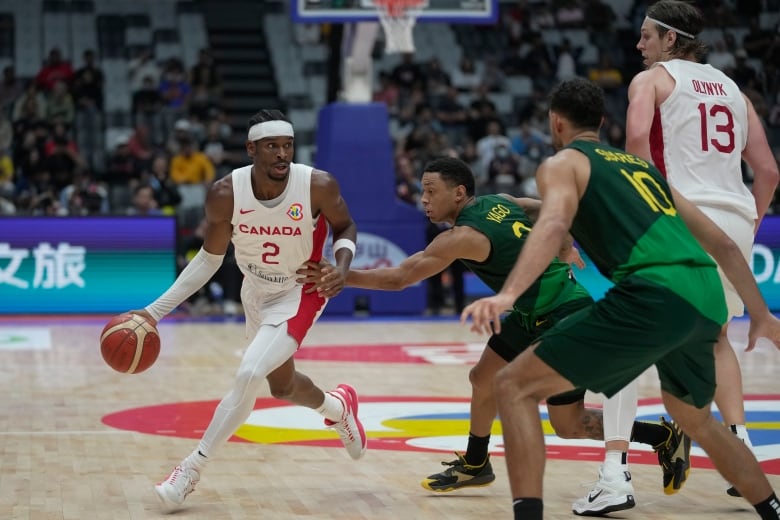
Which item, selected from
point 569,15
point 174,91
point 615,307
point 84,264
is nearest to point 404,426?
point 615,307

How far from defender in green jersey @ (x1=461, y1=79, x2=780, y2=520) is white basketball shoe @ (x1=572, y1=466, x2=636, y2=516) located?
82cm

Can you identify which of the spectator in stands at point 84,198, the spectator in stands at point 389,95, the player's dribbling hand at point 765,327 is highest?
the player's dribbling hand at point 765,327

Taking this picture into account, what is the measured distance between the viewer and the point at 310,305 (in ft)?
20.1

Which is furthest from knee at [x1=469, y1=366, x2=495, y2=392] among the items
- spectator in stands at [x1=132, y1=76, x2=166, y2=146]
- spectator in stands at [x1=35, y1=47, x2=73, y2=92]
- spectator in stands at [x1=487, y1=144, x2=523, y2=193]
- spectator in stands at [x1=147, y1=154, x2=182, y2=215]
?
spectator in stands at [x1=35, y1=47, x2=73, y2=92]

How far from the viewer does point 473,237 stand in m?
5.67

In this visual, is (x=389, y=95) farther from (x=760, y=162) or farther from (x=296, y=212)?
(x=760, y=162)

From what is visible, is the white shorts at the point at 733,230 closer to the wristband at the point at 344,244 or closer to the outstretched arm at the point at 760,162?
the outstretched arm at the point at 760,162

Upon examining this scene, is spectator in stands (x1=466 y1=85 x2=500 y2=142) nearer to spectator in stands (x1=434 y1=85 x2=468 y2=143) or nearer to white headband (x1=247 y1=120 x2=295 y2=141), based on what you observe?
spectator in stands (x1=434 y1=85 x2=468 y2=143)

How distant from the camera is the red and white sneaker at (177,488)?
18.2 feet

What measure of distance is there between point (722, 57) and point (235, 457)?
16.2m

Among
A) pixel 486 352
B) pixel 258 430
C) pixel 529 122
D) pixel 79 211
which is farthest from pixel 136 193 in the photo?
pixel 486 352

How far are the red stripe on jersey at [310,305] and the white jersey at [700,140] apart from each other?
1.68 metres

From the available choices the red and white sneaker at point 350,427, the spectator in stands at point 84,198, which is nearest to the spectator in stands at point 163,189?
the spectator in stands at point 84,198

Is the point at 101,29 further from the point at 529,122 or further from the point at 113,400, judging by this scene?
the point at 113,400
